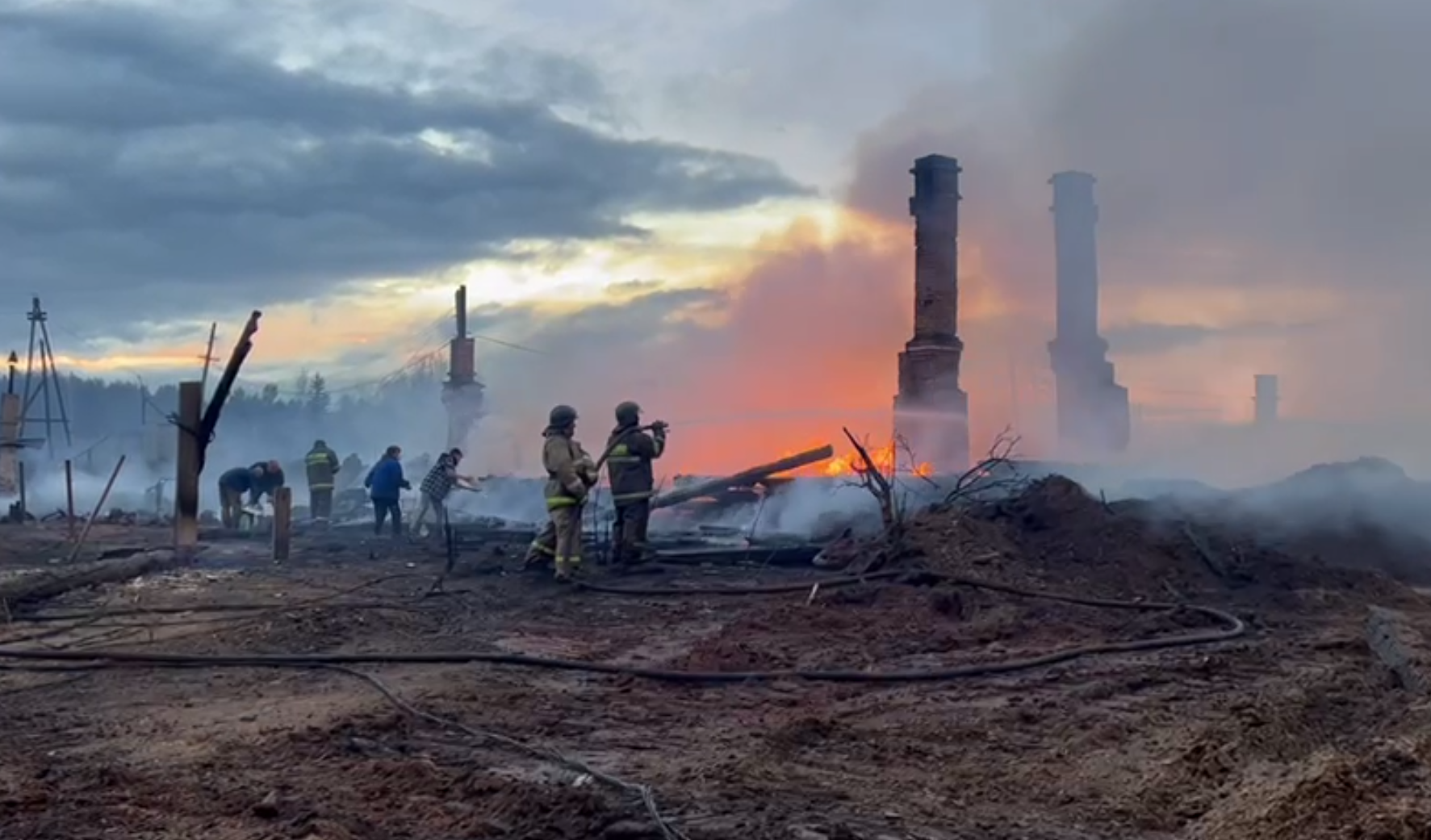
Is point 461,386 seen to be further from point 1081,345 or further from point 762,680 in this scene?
point 762,680

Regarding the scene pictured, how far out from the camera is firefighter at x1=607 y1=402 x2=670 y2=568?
1573 cm

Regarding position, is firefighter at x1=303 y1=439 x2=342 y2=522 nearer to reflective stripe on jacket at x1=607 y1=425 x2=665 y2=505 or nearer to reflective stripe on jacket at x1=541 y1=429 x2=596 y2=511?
reflective stripe on jacket at x1=607 y1=425 x2=665 y2=505

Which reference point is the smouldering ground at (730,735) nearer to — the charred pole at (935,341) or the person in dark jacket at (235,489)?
the charred pole at (935,341)

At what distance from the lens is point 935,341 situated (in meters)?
23.2

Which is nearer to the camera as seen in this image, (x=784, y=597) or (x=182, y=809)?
(x=182, y=809)

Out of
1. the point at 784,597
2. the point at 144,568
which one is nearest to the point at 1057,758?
the point at 784,597

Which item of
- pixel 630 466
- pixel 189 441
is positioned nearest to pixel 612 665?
pixel 630 466

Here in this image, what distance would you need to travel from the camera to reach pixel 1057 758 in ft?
21.1

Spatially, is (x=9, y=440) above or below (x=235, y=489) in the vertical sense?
above

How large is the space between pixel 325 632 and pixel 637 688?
3.56 m

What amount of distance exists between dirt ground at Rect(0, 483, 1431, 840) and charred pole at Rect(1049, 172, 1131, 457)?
1400 centimetres

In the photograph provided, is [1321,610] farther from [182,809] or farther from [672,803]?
[182,809]

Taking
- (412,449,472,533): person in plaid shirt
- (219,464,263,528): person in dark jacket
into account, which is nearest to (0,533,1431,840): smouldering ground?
(412,449,472,533): person in plaid shirt

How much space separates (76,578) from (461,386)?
2497 cm
